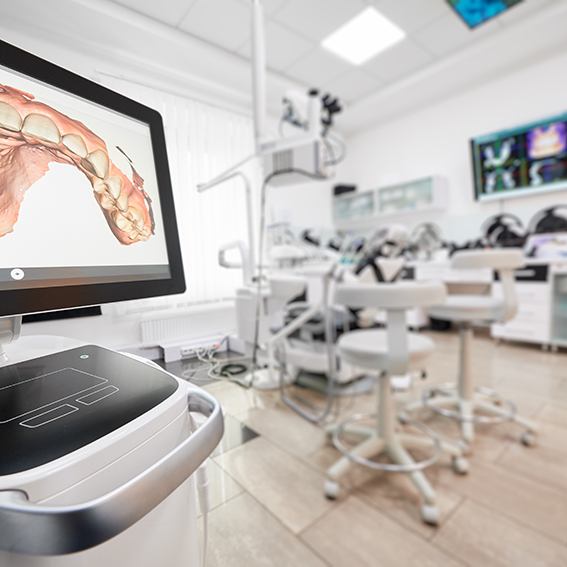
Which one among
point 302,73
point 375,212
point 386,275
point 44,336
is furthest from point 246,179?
point 375,212

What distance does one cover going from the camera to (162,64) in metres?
0.46

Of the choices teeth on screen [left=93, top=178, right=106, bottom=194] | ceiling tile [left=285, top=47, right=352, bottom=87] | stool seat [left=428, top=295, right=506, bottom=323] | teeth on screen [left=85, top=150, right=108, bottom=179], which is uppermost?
ceiling tile [left=285, top=47, right=352, bottom=87]

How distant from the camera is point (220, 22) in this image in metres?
0.56

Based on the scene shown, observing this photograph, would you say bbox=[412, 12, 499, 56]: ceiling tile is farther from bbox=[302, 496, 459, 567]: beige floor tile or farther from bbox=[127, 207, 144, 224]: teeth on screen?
bbox=[302, 496, 459, 567]: beige floor tile

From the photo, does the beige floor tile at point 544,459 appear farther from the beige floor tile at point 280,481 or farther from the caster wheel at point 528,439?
the beige floor tile at point 280,481

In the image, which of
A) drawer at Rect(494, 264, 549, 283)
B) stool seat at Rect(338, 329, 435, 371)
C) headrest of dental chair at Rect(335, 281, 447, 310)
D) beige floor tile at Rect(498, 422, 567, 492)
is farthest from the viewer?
drawer at Rect(494, 264, 549, 283)

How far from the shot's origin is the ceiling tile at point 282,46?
79cm

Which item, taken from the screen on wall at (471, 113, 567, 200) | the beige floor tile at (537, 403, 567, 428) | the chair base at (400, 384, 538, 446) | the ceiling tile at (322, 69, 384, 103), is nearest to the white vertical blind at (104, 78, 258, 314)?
the ceiling tile at (322, 69, 384, 103)

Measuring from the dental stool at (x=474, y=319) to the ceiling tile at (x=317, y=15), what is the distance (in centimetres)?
98

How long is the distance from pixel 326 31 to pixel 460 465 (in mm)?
1542

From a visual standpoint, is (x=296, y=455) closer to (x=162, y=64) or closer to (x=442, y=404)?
(x=442, y=404)

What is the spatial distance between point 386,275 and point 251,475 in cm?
91

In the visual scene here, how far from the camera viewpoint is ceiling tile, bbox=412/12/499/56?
1406mm

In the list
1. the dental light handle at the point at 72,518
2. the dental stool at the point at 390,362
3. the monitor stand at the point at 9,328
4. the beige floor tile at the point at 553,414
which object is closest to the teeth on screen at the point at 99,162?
the monitor stand at the point at 9,328
